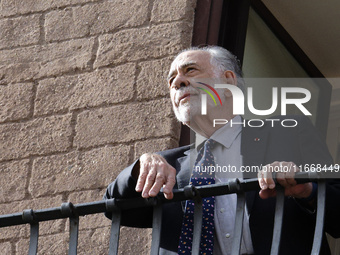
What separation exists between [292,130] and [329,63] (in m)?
2.93

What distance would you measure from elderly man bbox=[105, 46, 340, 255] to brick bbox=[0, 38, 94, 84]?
1306mm

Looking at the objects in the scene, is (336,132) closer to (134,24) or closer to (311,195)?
(134,24)

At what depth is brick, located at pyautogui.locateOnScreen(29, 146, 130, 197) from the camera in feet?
16.9

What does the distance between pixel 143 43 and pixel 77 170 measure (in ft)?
2.68

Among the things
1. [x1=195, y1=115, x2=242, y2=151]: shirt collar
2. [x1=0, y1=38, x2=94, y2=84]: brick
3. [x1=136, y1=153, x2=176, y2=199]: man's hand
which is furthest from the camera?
[x1=0, y1=38, x2=94, y2=84]: brick

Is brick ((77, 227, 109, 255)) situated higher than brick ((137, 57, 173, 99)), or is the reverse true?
brick ((137, 57, 173, 99))

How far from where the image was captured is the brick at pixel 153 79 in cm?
529

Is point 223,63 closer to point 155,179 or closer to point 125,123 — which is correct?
point 125,123

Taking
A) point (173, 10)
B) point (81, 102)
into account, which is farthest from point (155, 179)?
point (173, 10)

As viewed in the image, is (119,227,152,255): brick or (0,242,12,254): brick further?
(0,242,12,254): brick

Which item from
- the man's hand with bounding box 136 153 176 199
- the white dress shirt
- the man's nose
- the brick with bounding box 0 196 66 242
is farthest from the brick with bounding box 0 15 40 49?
the man's hand with bounding box 136 153 176 199

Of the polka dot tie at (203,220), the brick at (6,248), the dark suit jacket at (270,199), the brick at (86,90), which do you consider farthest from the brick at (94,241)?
the polka dot tie at (203,220)

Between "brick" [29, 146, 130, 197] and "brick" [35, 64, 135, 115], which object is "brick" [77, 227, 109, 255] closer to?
"brick" [29, 146, 130, 197]

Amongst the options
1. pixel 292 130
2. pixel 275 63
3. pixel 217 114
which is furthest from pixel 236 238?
pixel 275 63
